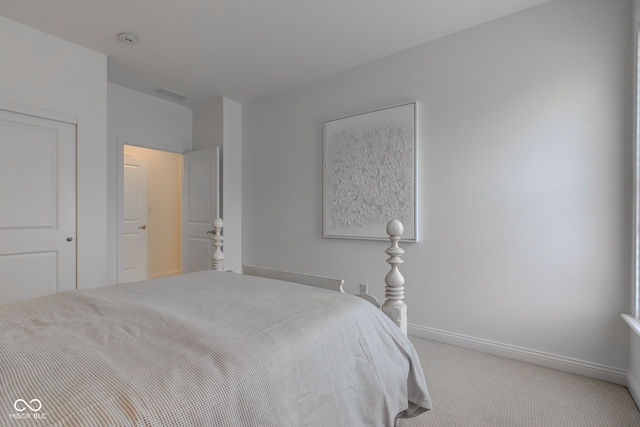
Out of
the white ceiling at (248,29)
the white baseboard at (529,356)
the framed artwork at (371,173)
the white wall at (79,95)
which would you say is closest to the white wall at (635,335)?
the white baseboard at (529,356)

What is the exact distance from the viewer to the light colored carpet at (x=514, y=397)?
1693mm

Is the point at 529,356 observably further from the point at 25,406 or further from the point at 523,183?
the point at 25,406

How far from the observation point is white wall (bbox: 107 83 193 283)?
370 cm

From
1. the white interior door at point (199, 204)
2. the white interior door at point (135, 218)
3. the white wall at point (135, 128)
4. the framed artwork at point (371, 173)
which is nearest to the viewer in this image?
the framed artwork at point (371, 173)

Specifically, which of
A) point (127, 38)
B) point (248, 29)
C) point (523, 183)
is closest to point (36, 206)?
point (127, 38)

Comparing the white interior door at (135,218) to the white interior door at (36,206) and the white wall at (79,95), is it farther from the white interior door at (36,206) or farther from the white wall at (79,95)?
the white interior door at (36,206)

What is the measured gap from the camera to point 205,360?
33.5 inches

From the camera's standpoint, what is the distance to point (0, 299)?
8.10 ft

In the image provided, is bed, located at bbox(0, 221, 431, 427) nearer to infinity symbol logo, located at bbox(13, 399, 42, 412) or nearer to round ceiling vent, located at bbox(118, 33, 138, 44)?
infinity symbol logo, located at bbox(13, 399, 42, 412)

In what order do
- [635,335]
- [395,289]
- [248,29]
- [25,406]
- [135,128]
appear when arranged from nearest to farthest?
[25,406] → [395,289] → [635,335] → [248,29] → [135,128]

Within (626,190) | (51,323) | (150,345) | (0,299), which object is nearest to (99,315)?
(51,323)

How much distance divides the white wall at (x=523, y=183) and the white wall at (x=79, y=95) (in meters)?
2.41

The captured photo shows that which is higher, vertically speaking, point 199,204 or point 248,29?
point 248,29

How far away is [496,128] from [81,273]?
12.4 ft
